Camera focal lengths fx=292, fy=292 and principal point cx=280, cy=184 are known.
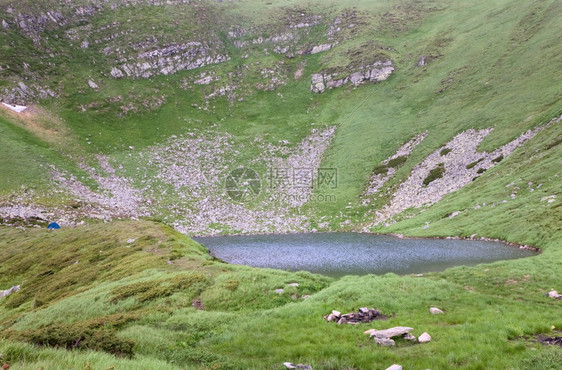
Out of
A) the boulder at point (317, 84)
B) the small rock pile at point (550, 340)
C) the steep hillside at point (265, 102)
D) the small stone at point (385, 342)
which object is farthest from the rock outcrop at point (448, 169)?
the boulder at point (317, 84)

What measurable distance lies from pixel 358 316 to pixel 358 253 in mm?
28669

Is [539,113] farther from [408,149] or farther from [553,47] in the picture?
[553,47]

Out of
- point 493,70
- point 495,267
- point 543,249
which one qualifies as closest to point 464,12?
point 493,70

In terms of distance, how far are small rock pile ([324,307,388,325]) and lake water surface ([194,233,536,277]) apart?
18.1m

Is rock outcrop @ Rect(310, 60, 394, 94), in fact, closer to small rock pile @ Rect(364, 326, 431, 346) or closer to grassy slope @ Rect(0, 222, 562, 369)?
grassy slope @ Rect(0, 222, 562, 369)

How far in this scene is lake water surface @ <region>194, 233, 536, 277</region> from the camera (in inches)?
1390

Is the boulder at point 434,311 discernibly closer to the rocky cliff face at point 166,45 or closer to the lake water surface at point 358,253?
the lake water surface at point 358,253

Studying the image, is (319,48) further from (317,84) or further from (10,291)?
(10,291)

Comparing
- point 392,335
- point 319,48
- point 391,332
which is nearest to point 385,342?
point 392,335

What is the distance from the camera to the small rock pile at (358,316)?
15906mm

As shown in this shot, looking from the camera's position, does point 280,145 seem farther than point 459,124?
Yes

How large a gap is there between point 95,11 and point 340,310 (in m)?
179

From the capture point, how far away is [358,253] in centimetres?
4381

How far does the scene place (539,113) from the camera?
62.0 m
